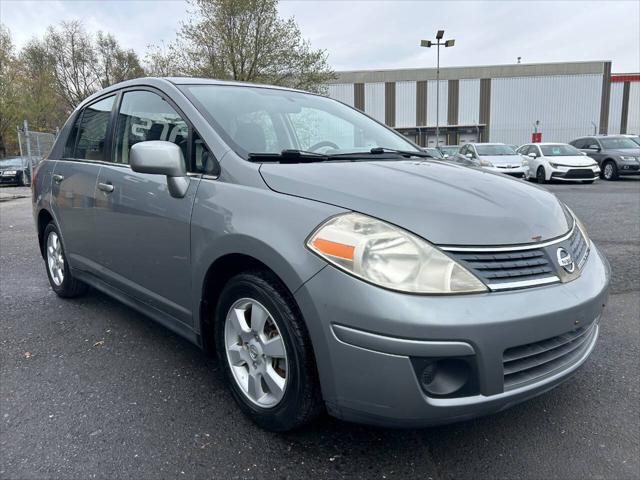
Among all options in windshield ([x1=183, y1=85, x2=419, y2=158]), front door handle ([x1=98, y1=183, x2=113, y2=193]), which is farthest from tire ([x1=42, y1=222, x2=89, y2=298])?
windshield ([x1=183, y1=85, x2=419, y2=158])

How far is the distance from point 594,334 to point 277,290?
1449 millimetres

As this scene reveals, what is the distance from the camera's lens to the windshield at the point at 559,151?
664 inches

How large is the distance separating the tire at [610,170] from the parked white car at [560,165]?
75.7 inches

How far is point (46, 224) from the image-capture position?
430 cm

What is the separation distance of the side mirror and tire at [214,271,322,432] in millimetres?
617

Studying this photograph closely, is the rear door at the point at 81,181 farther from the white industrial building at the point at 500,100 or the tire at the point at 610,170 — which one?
the white industrial building at the point at 500,100

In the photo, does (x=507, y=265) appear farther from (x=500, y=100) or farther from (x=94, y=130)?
(x=500, y=100)

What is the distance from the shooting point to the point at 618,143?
18656mm

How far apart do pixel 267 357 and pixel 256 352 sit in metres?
0.07

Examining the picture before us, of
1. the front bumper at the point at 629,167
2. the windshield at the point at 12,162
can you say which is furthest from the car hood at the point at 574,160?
the windshield at the point at 12,162

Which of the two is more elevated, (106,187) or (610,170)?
(106,187)

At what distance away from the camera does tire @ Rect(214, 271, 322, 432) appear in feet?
6.38

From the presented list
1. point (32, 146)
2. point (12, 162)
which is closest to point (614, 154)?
point (32, 146)

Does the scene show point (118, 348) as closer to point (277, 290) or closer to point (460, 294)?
point (277, 290)
